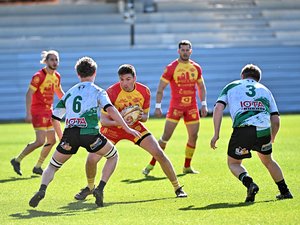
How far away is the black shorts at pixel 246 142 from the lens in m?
10.1

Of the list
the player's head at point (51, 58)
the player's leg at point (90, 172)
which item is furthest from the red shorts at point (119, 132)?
the player's head at point (51, 58)

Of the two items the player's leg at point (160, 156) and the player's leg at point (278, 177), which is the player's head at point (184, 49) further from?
the player's leg at point (278, 177)

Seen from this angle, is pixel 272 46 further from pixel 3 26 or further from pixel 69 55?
pixel 3 26

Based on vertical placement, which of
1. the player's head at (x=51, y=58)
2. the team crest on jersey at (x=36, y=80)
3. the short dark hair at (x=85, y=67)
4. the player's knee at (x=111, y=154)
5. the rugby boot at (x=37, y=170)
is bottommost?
the rugby boot at (x=37, y=170)

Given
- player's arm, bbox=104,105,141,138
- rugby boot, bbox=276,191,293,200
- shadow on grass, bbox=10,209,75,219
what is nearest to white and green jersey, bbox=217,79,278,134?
rugby boot, bbox=276,191,293,200

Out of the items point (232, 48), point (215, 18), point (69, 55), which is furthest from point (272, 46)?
point (69, 55)

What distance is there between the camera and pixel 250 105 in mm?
10164

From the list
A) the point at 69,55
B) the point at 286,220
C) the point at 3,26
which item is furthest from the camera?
the point at 3,26

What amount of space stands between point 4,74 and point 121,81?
20.0 metres

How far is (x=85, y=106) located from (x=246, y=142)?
6.36 ft

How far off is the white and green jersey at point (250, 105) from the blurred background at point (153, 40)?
61.3ft

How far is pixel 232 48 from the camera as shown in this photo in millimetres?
30938

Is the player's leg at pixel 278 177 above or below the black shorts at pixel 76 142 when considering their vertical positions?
below

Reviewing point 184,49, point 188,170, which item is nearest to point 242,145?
point 188,170
